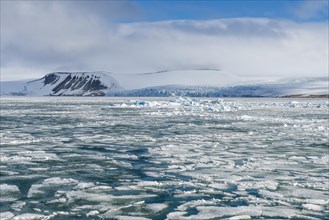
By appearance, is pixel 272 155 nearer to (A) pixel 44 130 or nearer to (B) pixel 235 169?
(B) pixel 235 169

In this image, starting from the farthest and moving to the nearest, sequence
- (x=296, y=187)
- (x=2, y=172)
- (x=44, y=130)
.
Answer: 1. (x=44, y=130)
2. (x=2, y=172)
3. (x=296, y=187)

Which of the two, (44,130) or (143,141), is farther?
(44,130)

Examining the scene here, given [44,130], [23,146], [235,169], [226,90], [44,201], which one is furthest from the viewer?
[226,90]

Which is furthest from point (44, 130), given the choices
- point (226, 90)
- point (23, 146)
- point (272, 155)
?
point (226, 90)

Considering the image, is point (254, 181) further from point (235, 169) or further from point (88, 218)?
point (88, 218)

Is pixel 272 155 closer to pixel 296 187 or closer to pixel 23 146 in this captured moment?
pixel 296 187

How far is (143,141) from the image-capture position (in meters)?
13.5

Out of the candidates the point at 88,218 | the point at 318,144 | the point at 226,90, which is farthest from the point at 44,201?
the point at 226,90

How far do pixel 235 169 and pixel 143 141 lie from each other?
513 centimetres

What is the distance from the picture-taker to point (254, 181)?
25.3 feet

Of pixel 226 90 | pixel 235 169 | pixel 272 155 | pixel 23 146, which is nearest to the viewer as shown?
pixel 235 169

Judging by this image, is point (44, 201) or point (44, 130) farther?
point (44, 130)

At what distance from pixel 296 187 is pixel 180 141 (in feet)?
21.4

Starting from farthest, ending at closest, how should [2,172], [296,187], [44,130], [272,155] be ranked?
[44,130], [272,155], [2,172], [296,187]
